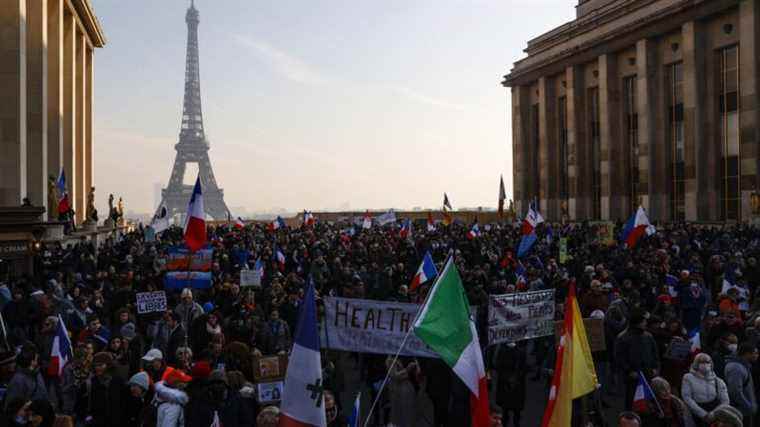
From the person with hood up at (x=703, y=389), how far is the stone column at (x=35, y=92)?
29797 millimetres

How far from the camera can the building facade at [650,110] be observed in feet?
137

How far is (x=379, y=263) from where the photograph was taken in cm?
2233

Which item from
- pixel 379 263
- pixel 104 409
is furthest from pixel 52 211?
pixel 104 409

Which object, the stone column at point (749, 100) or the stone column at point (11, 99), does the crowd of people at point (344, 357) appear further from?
the stone column at point (749, 100)

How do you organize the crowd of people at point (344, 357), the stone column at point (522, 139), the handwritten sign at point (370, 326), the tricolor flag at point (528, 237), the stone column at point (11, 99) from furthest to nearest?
the stone column at point (522, 139), the stone column at point (11, 99), the tricolor flag at point (528, 237), the handwritten sign at point (370, 326), the crowd of people at point (344, 357)

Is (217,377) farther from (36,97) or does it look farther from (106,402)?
(36,97)

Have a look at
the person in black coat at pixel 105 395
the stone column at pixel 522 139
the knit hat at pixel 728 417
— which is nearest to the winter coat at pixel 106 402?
the person in black coat at pixel 105 395

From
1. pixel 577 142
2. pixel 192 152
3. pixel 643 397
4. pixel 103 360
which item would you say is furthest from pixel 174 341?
pixel 192 152

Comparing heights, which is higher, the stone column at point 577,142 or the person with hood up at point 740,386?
the stone column at point 577,142

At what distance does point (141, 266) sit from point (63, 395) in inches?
425

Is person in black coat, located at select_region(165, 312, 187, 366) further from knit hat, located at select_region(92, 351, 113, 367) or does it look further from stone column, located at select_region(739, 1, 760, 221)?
stone column, located at select_region(739, 1, 760, 221)

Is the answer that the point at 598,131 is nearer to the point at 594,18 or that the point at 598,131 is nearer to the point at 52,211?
the point at 594,18

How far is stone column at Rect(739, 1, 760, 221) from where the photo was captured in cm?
3941

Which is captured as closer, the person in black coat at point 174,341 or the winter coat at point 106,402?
the winter coat at point 106,402
